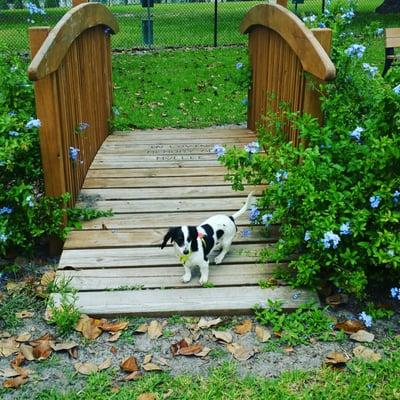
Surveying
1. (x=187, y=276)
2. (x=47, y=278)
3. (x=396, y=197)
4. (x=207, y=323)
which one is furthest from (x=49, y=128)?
(x=396, y=197)

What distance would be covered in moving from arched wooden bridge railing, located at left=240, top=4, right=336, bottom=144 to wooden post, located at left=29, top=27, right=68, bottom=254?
1.60 metres

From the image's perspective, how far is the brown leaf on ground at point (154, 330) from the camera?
10.1 ft

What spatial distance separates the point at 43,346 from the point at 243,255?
4.60 ft

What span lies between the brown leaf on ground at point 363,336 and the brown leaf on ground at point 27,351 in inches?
64.9

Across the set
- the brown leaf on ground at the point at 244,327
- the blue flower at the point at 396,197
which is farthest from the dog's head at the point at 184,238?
the blue flower at the point at 396,197

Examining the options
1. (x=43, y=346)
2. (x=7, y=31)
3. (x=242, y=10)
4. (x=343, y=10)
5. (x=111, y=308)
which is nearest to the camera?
(x=43, y=346)

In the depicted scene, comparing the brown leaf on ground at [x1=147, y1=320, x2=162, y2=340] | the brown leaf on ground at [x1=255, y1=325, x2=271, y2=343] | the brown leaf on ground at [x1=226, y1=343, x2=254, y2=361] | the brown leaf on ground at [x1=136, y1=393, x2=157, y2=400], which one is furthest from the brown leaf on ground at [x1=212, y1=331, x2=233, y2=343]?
the brown leaf on ground at [x1=136, y1=393, x2=157, y2=400]

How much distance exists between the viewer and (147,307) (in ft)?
10.6

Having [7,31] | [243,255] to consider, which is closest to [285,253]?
[243,255]

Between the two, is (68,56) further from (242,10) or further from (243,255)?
(242,10)

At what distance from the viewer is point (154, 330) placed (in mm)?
3115

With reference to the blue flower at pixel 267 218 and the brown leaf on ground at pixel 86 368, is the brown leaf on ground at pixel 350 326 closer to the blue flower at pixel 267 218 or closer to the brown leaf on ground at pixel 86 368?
the blue flower at pixel 267 218

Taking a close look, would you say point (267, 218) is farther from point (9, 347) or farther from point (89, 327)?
point (9, 347)

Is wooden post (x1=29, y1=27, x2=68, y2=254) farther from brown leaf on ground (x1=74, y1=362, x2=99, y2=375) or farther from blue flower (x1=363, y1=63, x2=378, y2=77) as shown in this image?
blue flower (x1=363, y1=63, x2=378, y2=77)
